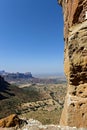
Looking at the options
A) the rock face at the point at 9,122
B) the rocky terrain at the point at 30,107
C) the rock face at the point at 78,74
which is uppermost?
the rock face at the point at 78,74

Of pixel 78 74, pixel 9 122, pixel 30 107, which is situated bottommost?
pixel 30 107

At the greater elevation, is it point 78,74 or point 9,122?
point 78,74

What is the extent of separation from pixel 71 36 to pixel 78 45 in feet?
1.89

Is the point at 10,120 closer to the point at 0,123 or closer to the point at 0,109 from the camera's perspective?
the point at 0,123

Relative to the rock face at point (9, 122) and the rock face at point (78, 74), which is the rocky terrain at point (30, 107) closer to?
the rock face at point (78, 74)

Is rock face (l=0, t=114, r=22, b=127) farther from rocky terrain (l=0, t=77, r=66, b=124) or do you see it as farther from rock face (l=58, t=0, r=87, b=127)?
rocky terrain (l=0, t=77, r=66, b=124)

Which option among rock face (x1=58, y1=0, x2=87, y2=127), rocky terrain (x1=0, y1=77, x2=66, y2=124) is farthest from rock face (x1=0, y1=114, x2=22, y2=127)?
rocky terrain (x1=0, y1=77, x2=66, y2=124)

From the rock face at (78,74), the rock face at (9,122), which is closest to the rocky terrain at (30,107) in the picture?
the rock face at (78,74)

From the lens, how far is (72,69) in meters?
10.3

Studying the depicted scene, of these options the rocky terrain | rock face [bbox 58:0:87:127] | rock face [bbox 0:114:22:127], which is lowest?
the rocky terrain

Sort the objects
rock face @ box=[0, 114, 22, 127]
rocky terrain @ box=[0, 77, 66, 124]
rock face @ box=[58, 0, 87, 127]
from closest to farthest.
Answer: rock face @ box=[0, 114, 22, 127] → rock face @ box=[58, 0, 87, 127] → rocky terrain @ box=[0, 77, 66, 124]

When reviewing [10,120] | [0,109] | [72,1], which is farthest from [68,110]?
[0,109]

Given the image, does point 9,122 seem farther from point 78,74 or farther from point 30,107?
point 30,107

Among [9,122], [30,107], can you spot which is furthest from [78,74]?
[30,107]
